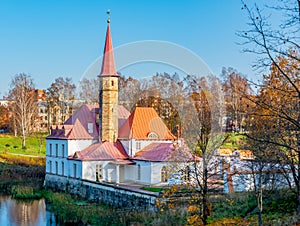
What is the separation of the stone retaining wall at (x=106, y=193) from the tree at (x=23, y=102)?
1965cm

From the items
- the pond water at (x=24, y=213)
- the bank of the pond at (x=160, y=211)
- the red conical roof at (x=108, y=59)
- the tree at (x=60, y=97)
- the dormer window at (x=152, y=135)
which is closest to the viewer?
the bank of the pond at (x=160, y=211)

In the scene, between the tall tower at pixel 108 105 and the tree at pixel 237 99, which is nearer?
the tree at pixel 237 99

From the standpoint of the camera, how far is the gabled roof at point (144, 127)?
104 ft

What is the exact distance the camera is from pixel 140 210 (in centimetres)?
2205

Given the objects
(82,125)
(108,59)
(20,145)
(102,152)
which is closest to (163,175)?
(102,152)

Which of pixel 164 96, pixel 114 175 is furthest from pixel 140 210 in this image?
pixel 164 96

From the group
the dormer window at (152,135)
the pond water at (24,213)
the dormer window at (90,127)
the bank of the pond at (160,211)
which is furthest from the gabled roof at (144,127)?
the pond water at (24,213)

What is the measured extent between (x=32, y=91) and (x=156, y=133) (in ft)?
98.0

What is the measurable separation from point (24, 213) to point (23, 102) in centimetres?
2912

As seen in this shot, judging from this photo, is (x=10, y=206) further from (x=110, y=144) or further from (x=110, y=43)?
(x=110, y=43)

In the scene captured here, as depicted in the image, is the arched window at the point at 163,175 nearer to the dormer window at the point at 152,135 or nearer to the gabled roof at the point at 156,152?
the gabled roof at the point at 156,152

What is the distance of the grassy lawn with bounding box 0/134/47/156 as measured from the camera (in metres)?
49.0

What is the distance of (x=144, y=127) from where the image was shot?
3188cm

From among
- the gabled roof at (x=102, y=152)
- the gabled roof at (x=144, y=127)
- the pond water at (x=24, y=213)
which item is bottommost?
the pond water at (x=24, y=213)
